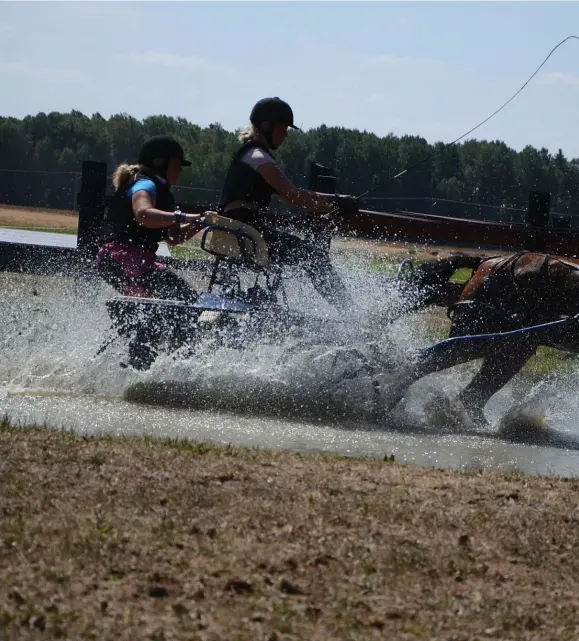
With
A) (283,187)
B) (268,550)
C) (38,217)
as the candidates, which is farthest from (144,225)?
(38,217)

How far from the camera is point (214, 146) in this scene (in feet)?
167

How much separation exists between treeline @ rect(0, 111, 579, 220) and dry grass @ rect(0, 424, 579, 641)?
24447 millimetres

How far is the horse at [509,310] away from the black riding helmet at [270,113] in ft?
5.70

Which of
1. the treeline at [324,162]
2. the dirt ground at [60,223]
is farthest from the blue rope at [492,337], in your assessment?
the treeline at [324,162]

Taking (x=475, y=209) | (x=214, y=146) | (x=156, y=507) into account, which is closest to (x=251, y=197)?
(x=156, y=507)

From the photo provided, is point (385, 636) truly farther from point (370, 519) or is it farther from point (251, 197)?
point (251, 197)

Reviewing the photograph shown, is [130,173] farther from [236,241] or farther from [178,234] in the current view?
[236,241]

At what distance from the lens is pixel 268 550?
4117 millimetres

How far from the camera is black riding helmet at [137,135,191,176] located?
28.9 ft

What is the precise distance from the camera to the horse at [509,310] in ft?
26.2

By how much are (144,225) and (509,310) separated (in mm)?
2593

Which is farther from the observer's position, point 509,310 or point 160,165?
point 160,165

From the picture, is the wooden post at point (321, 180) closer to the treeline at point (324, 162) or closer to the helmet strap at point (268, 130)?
the helmet strap at point (268, 130)

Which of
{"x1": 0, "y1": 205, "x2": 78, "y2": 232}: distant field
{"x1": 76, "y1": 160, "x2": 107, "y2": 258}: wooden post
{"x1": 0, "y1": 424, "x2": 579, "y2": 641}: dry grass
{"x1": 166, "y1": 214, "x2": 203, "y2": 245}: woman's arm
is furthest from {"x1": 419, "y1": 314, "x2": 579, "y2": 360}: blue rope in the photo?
{"x1": 0, "y1": 205, "x2": 78, "y2": 232}: distant field
